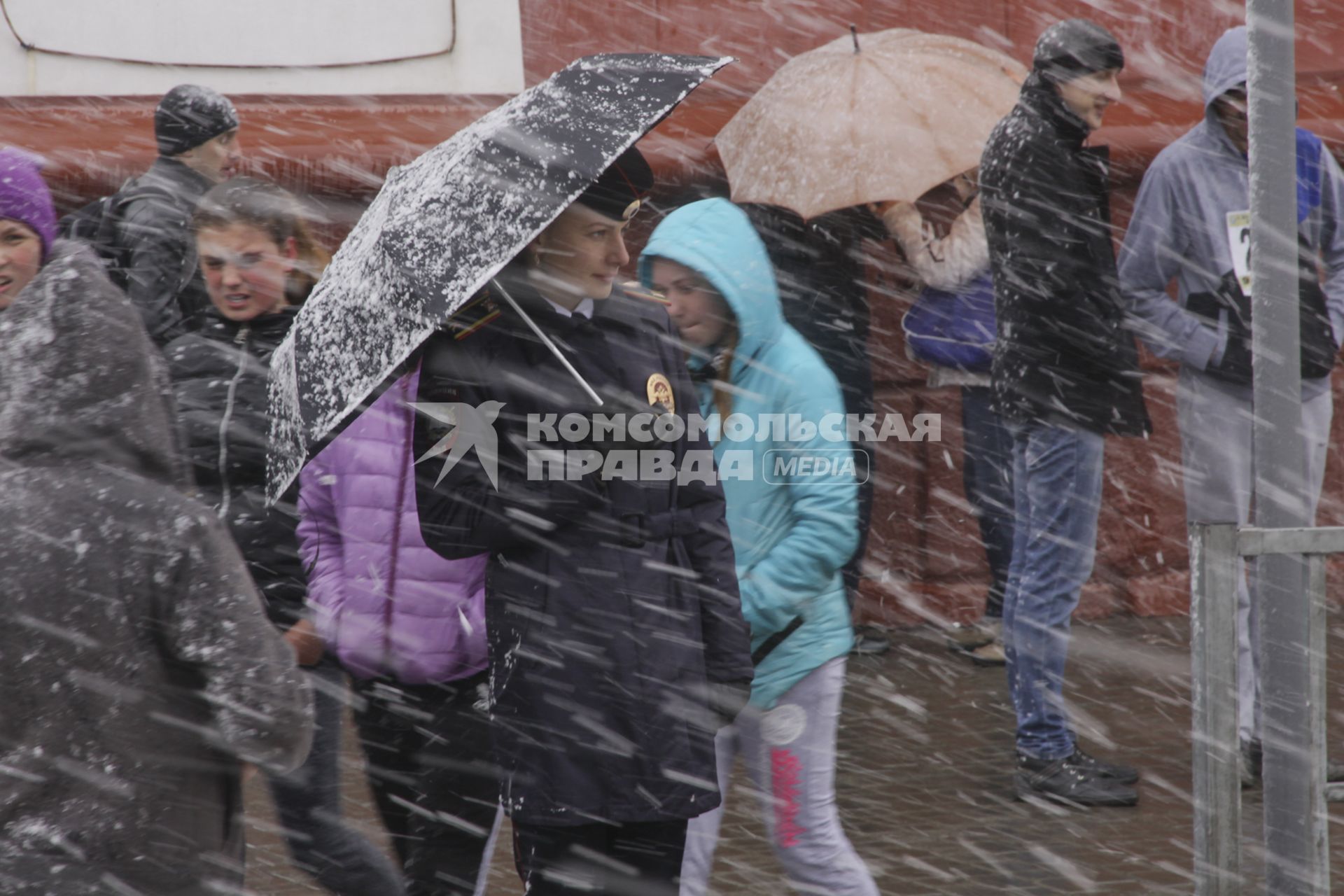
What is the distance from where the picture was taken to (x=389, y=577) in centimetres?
393

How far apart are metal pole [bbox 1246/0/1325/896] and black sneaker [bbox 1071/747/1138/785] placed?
240 centimetres

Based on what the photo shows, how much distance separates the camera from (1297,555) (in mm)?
3373

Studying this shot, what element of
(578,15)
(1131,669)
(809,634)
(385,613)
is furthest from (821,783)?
(578,15)

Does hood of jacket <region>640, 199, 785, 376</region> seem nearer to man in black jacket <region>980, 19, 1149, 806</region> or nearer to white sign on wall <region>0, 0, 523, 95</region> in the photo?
man in black jacket <region>980, 19, 1149, 806</region>

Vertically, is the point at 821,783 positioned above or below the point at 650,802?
below

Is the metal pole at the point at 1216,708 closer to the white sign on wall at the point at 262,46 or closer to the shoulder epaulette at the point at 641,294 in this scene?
the shoulder epaulette at the point at 641,294

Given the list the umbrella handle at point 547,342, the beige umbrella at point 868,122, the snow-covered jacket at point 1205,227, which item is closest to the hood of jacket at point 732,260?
the umbrella handle at point 547,342

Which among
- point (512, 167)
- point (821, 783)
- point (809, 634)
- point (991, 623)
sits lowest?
point (991, 623)

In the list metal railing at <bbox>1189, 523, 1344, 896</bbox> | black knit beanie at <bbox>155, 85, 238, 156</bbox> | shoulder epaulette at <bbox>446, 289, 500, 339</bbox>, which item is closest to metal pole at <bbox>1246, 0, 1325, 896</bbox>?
metal railing at <bbox>1189, 523, 1344, 896</bbox>

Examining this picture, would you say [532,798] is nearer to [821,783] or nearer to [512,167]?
[821,783]

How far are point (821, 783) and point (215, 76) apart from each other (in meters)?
5.90

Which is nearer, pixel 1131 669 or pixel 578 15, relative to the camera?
pixel 1131 669

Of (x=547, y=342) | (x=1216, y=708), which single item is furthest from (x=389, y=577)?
(x=1216, y=708)

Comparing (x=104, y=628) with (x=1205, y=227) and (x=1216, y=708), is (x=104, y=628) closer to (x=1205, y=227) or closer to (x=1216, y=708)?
(x=1216, y=708)
